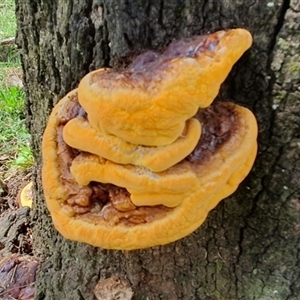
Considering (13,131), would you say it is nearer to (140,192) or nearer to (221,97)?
(221,97)

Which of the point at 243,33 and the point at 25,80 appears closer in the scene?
the point at 243,33

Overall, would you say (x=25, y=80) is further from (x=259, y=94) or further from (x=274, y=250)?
(x=274, y=250)

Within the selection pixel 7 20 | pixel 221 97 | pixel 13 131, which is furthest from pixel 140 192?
pixel 7 20

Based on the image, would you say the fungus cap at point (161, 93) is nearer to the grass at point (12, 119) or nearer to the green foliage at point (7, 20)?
the grass at point (12, 119)

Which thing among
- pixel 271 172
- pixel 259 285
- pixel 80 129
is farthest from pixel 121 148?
pixel 259 285

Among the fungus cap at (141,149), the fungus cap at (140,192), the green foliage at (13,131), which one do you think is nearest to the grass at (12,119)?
the green foliage at (13,131)

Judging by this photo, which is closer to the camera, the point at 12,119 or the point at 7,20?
the point at 12,119

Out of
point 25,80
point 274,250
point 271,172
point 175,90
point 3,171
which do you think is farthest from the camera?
point 3,171
